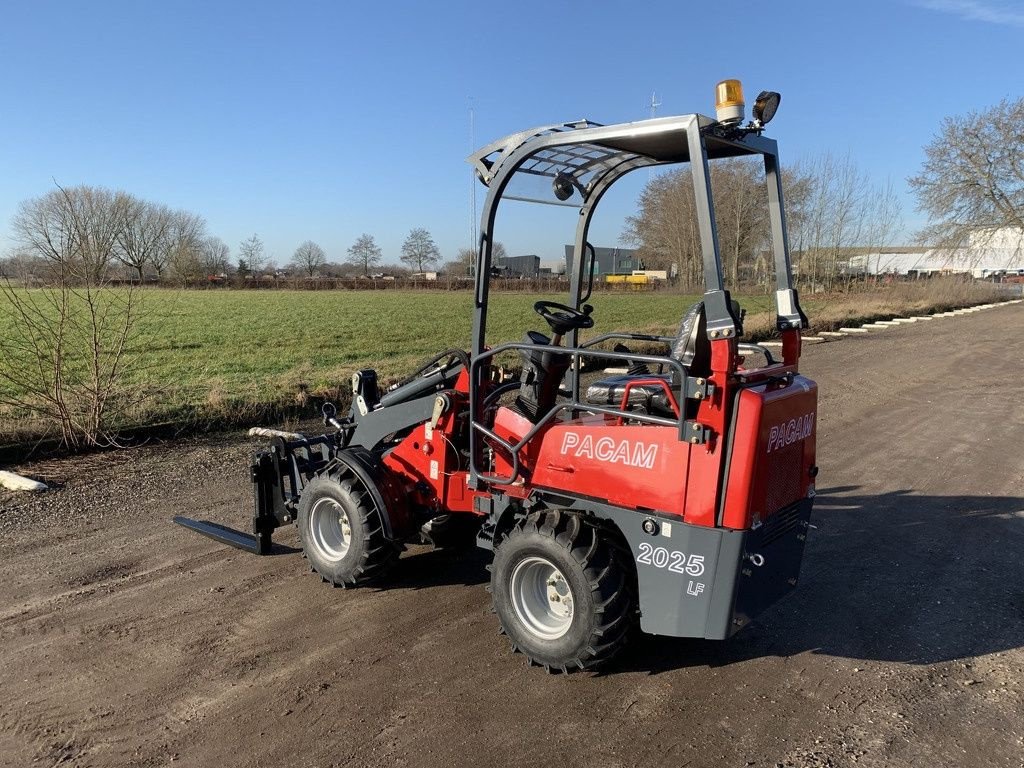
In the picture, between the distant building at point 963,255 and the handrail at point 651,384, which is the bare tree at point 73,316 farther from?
the distant building at point 963,255

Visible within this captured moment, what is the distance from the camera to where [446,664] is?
378 centimetres

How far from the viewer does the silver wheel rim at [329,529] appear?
465 centimetres

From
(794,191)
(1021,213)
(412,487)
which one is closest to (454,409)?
(412,487)

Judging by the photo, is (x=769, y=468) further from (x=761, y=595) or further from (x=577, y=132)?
(x=577, y=132)

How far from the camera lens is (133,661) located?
3.78 meters

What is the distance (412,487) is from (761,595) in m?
2.06

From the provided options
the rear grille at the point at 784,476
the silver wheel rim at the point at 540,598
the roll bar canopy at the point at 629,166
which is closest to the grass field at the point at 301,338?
the roll bar canopy at the point at 629,166

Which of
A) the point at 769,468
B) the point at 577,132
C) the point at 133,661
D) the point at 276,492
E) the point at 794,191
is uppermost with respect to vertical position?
the point at 794,191

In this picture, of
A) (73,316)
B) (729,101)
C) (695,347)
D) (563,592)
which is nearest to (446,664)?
(563,592)

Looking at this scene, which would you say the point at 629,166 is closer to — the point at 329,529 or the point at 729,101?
the point at 729,101

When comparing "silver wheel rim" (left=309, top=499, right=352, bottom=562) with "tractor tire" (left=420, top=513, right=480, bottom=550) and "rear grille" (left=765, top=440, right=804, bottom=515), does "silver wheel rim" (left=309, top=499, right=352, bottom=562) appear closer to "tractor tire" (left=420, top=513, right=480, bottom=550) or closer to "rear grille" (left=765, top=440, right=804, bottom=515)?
"tractor tire" (left=420, top=513, right=480, bottom=550)

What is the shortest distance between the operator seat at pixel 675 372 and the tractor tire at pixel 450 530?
1.23 metres

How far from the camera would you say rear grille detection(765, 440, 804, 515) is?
3.45 meters

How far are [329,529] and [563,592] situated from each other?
1733 millimetres
